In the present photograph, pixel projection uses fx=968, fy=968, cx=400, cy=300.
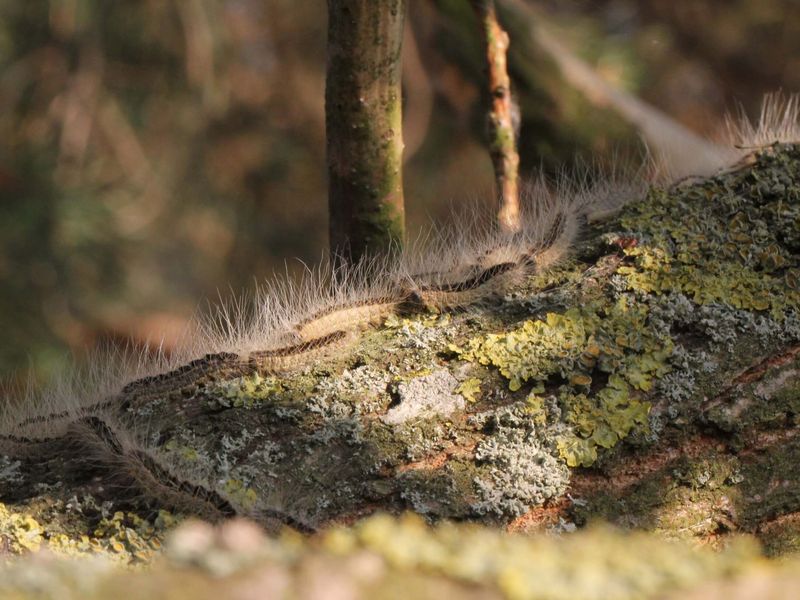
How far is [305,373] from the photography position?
1535 mm

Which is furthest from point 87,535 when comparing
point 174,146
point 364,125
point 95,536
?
point 174,146

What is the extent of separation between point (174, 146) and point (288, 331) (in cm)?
402

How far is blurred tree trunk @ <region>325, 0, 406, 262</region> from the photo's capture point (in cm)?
198

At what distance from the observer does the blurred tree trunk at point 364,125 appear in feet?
6.48

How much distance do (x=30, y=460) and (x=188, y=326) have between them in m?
0.39

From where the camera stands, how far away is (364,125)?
2.02 m

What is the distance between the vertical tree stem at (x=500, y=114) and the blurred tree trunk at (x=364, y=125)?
0.38 m

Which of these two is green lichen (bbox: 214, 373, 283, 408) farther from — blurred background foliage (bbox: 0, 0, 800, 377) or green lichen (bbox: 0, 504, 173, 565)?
blurred background foliage (bbox: 0, 0, 800, 377)

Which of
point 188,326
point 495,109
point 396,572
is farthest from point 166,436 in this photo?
point 495,109

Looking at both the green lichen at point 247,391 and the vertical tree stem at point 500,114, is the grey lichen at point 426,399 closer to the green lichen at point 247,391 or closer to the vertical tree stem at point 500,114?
the green lichen at point 247,391

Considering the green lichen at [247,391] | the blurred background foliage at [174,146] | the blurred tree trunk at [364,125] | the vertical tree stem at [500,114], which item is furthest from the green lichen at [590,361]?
the blurred background foliage at [174,146]

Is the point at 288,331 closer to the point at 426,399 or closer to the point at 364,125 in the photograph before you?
the point at 426,399

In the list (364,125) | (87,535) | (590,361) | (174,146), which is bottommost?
(174,146)

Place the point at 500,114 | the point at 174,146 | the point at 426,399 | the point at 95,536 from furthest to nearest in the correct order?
the point at 174,146 → the point at 500,114 → the point at 426,399 → the point at 95,536
